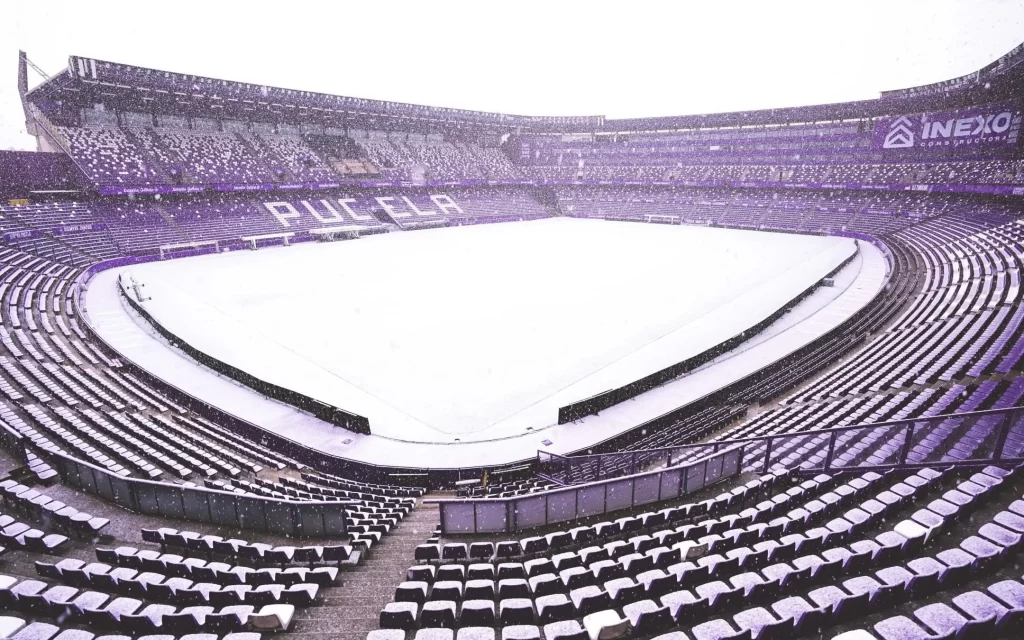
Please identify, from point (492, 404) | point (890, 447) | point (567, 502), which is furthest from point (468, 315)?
point (890, 447)

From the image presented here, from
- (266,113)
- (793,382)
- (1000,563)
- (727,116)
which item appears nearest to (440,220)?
(266,113)

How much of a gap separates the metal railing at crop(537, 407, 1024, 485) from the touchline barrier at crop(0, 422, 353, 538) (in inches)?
211

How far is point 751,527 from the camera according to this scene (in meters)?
7.43

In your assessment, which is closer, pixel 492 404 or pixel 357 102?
pixel 492 404

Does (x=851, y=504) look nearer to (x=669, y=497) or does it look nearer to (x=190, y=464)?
(x=669, y=497)

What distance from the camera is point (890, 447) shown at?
9.10 meters

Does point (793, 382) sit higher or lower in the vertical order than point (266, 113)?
lower

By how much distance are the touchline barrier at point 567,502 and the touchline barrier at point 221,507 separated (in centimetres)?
198

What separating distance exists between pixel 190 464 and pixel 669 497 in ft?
34.6

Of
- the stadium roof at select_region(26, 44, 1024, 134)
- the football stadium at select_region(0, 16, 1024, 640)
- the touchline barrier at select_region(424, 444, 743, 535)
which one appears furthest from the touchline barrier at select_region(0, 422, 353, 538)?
the stadium roof at select_region(26, 44, 1024, 134)

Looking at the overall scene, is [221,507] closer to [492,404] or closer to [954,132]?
[492,404]

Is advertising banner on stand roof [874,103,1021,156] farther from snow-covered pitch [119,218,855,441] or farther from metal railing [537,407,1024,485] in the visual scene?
metal railing [537,407,1024,485]

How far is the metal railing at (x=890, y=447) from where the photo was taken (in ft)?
26.2

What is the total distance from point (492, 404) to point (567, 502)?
846cm
